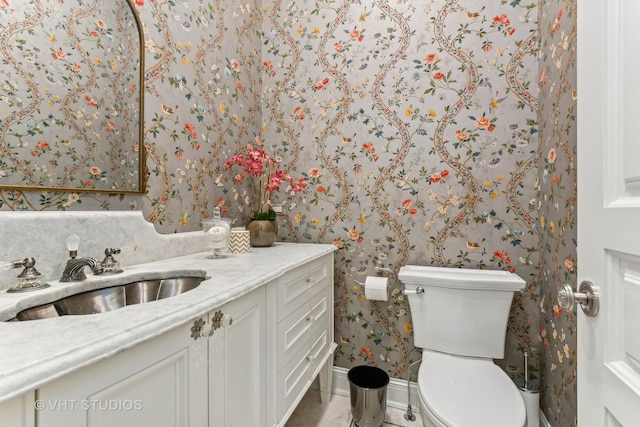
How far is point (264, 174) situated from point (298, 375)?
1.20 meters

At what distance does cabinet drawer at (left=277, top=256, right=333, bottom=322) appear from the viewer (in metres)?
1.11

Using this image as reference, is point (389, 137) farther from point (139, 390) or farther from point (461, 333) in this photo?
point (139, 390)

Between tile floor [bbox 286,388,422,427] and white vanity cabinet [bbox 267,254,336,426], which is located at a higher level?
white vanity cabinet [bbox 267,254,336,426]

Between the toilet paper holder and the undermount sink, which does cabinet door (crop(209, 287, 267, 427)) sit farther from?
the toilet paper holder

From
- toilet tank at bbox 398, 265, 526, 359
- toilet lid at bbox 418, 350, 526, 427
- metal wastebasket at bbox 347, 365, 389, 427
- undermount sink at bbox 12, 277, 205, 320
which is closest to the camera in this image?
undermount sink at bbox 12, 277, 205, 320

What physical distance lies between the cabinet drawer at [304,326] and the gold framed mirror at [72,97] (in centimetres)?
80

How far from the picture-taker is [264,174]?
1.91 m

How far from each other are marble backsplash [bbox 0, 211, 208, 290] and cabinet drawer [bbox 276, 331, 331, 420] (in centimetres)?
68

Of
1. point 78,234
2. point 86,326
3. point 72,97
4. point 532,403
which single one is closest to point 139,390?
point 86,326

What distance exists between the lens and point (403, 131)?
1629 mm

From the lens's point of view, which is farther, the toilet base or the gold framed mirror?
the toilet base

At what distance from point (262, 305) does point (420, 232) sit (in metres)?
1.00

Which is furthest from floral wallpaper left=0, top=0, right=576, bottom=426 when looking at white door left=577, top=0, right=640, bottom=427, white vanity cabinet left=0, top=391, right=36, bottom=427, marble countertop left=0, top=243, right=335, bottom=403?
white vanity cabinet left=0, top=391, right=36, bottom=427

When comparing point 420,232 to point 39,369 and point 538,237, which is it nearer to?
point 538,237
